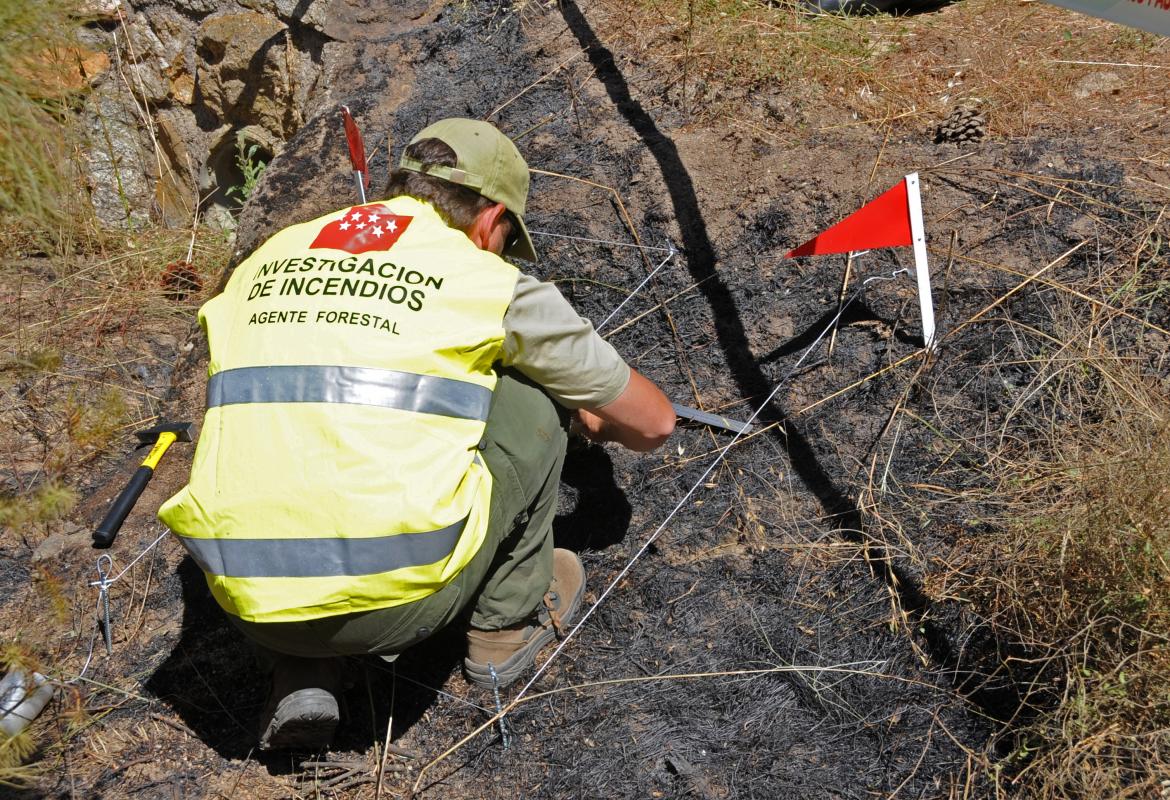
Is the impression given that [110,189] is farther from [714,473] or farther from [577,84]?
[714,473]

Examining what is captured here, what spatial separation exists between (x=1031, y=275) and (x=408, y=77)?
8.73 ft

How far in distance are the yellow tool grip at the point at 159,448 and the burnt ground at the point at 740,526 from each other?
0.77ft

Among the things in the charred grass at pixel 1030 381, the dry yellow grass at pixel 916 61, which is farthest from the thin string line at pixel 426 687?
the dry yellow grass at pixel 916 61

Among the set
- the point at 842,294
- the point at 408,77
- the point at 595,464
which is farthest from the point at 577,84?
the point at 595,464

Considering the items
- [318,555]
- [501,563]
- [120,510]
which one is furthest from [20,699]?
[501,563]

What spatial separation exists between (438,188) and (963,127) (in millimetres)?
2030

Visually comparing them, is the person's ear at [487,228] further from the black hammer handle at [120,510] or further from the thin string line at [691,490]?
the black hammer handle at [120,510]

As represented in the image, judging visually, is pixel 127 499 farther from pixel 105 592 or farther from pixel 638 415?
pixel 638 415

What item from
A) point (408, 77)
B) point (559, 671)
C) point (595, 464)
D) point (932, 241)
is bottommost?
point (559, 671)

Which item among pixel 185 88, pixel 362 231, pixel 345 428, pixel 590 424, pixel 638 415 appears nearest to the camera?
pixel 345 428

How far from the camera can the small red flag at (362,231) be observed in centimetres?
185

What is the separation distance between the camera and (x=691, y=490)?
2654 millimetres

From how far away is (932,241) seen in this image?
9.41 ft

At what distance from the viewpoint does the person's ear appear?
207 centimetres
